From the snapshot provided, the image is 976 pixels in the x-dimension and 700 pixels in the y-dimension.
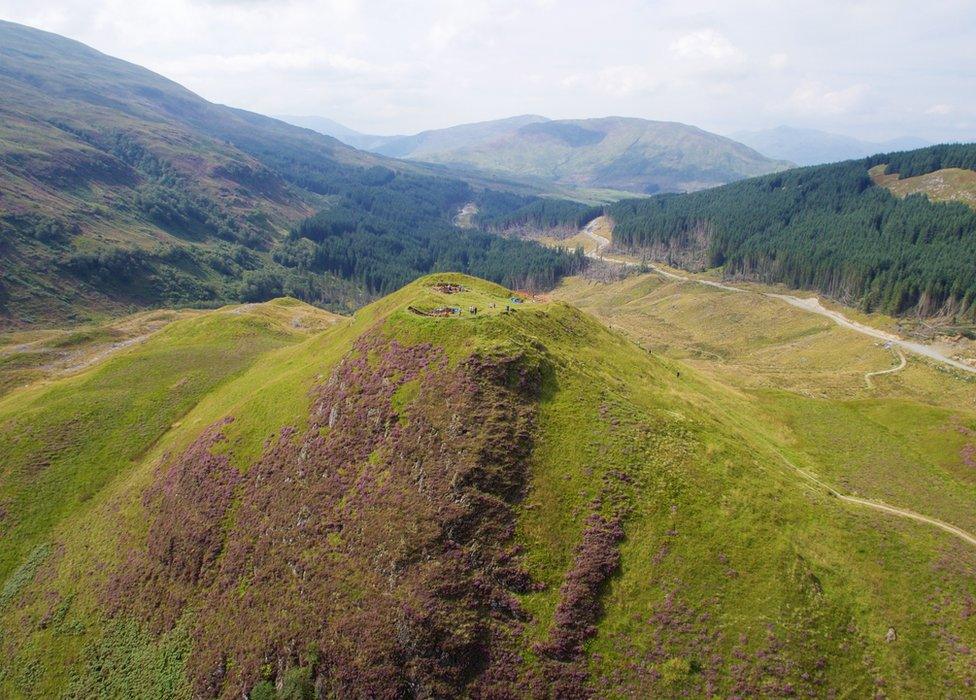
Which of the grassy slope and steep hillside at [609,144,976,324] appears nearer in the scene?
steep hillside at [609,144,976,324]

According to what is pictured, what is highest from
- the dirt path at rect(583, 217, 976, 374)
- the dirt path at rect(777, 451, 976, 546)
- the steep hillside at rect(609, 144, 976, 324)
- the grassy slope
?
the grassy slope

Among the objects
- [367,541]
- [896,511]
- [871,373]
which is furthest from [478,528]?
[871,373]

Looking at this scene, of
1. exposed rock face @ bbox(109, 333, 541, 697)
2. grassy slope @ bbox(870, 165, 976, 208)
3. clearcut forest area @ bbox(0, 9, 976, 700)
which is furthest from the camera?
grassy slope @ bbox(870, 165, 976, 208)

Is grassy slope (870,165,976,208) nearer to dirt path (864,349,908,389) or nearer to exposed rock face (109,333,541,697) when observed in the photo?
dirt path (864,349,908,389)

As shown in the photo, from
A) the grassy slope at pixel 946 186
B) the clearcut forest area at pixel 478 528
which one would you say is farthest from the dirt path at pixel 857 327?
the grassy slope at pixel 946 186

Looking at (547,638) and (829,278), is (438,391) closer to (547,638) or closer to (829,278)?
(547,638)

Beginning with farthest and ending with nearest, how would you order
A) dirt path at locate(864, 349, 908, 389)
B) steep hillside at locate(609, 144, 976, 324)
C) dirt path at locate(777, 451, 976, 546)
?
steep hillside at locate(609, 144, 976, 324), dirt path at locate(864, 349, 908, 389), dirt path at locate(777, 451, 976, 546)

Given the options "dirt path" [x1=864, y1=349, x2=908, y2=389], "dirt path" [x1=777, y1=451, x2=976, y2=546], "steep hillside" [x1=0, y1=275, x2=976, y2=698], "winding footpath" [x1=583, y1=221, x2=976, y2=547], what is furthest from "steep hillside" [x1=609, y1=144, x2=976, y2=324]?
"dirt path" [x1=777, y1=451, x2=976, y2=546]

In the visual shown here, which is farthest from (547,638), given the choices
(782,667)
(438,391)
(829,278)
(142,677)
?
(829,278)
